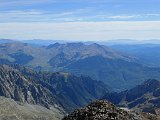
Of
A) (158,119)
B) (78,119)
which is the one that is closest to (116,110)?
(78,119)

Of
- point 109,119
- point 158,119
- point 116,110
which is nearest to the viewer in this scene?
point 109,119

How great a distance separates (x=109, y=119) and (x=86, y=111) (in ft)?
15.0

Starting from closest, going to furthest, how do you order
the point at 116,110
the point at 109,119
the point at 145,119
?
the point at 109,119 → the point at 116,110 → the point at 145,119

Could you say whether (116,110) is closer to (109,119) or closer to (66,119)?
(109,119)

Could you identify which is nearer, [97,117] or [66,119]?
[97,117]

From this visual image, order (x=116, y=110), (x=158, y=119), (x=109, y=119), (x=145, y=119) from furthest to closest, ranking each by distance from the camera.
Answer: (x=158, y=119), (x=145, y=119), (x=116, y=110), (x=109, y=119)

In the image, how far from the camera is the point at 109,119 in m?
52.6

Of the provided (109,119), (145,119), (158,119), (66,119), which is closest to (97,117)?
(109,119)

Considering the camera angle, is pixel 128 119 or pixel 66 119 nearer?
pixel 128 119

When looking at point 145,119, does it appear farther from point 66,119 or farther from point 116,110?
point 66,119

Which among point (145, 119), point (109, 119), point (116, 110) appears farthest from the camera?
point (145, 119)

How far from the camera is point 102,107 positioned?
56.3 m

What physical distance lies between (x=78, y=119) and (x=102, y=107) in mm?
4046

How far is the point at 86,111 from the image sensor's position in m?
55.8
